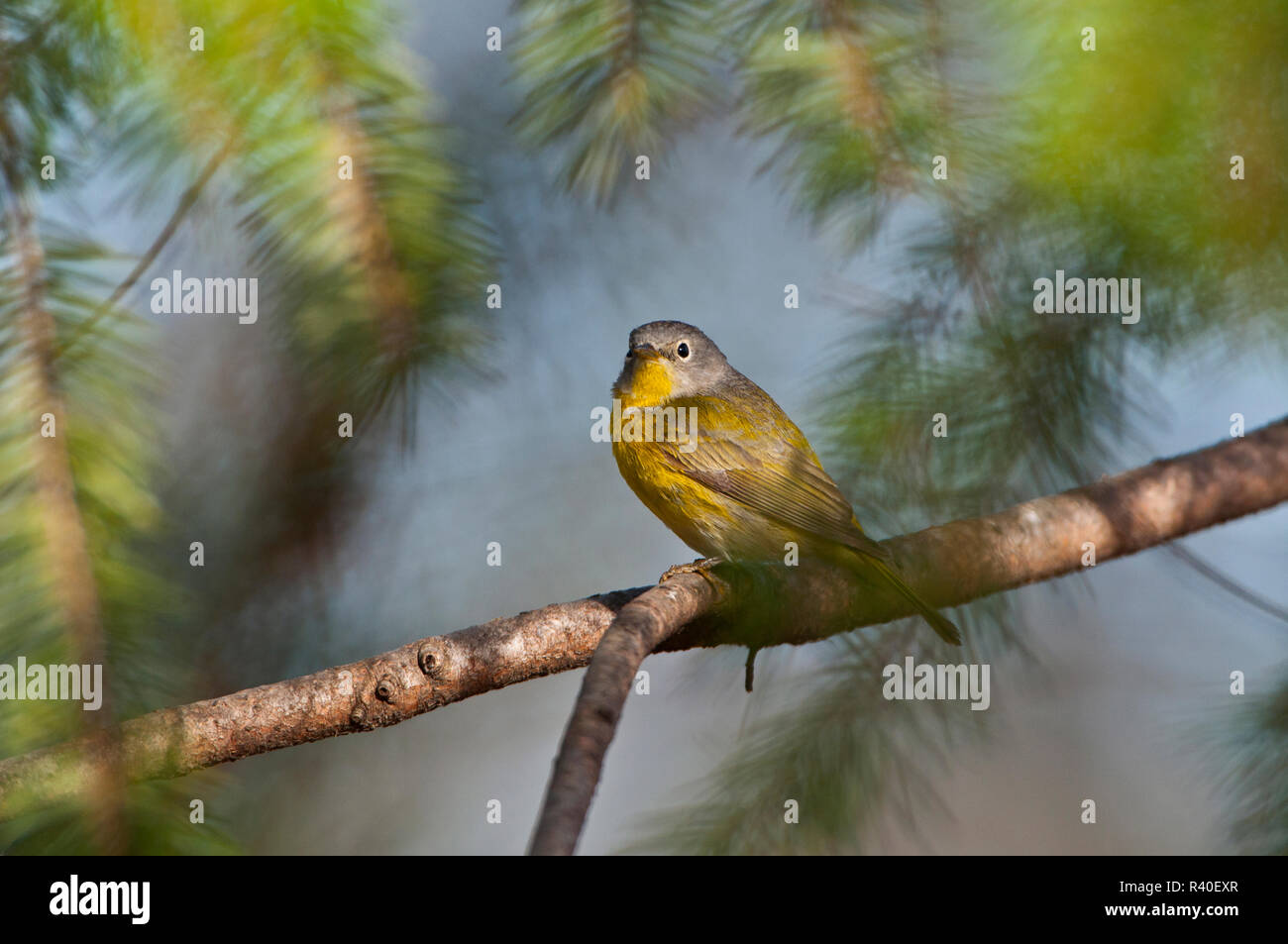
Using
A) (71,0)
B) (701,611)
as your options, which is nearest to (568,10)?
(71,0)

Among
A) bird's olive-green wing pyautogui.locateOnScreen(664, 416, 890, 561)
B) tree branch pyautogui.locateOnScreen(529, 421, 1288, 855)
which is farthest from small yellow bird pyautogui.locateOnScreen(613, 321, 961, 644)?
tree branch pyautogui.locateOnScreen(529, 421, 1288, 855)

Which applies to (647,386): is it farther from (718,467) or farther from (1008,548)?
(1008,548)

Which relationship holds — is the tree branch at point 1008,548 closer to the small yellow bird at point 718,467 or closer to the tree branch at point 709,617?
the tree branch at point 709,617

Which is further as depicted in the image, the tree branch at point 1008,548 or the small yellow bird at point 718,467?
the small yellow bird at point 718,467

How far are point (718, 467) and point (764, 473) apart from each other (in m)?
0.17

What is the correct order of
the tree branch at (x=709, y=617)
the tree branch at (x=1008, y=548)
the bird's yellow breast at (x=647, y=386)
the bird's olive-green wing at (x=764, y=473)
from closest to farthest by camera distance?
the tree branch at (x=709, y=617) → the tree branch at (x=1008, y=548) → the bird's olive-green wing at (x=764, y=473) → the bird's yellow breast at (x=647, y=386)

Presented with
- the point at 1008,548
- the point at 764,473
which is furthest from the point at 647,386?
the point at 1008,548

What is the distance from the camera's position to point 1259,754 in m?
1.93

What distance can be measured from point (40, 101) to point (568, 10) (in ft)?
2.96

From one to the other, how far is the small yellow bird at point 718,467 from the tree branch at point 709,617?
66cm

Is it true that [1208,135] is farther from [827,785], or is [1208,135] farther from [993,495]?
[827,785]

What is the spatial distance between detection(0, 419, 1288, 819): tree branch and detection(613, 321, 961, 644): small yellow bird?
662 millimetres

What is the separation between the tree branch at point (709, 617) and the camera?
4.01 ft

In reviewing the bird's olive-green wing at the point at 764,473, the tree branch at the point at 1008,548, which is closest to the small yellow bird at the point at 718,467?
the bird's olive-green wing at the point at 764,473
